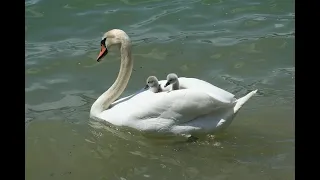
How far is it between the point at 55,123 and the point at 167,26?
3.13 meters

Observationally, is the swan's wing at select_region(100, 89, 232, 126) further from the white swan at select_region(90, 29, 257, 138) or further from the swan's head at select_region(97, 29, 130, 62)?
the swan's head at select_region(97, 29, 130, 62)

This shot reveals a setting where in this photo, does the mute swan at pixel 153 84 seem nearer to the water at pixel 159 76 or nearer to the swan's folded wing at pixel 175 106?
the swan's folded wing at pixel 175 106

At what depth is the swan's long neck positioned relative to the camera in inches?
201

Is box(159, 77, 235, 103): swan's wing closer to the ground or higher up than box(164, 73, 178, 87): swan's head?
closer to the ground

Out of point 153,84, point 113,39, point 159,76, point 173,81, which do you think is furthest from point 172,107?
point 159,76

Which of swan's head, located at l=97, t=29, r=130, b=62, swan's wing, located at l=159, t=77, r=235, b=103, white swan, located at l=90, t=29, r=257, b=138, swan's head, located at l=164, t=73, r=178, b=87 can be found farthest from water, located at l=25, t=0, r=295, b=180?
Result: swan's head, located at l=97, t=29, r=130, b=62

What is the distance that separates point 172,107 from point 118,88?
1.06 metres

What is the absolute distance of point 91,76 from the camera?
20.7 ft

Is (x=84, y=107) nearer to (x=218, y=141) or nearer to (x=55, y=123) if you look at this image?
(x=55, y=123)

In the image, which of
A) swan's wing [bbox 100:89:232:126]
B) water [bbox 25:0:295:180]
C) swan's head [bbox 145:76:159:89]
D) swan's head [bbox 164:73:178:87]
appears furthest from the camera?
swan's head [bbox 145:76:159:89]

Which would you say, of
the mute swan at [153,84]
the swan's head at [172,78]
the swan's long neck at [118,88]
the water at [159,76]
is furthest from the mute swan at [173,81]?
the swan's long neck at [118,88]

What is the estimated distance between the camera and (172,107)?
4.34m

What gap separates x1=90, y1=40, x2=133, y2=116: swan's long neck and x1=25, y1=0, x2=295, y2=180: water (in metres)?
0.17
